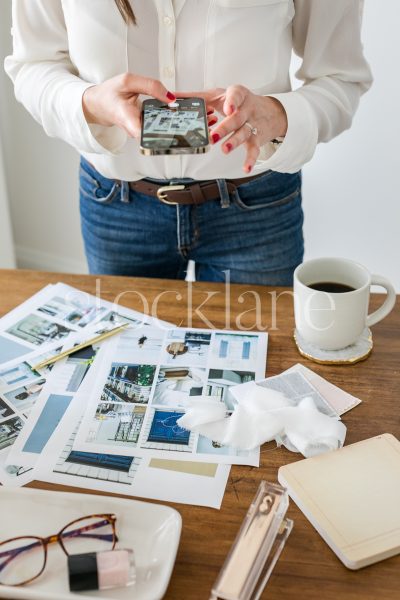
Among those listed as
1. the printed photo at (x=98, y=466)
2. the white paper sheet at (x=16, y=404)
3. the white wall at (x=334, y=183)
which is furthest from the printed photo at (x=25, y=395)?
the white wall at (x=334, y=183)

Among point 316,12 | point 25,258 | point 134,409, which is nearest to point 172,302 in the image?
point 134,409

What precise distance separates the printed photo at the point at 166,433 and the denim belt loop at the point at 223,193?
396mm

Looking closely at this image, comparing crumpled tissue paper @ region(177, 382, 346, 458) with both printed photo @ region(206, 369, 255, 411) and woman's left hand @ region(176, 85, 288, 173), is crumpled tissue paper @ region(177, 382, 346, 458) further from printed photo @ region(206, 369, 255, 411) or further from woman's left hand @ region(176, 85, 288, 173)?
woman's left hand @ region(176, 85, 288, 173)

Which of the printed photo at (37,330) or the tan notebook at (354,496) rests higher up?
the tan notebook at (354,496)

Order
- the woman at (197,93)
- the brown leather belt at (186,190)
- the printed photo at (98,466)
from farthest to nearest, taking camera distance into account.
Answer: the brown leather belt at (186,190)
the woman at (197,93)
the printed photo at (98,466)

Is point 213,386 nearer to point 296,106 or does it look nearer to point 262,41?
point 296,106

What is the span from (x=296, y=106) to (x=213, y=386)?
41 centimetres

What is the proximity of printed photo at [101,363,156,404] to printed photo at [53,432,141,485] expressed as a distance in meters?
0.10

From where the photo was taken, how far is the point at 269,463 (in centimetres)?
77

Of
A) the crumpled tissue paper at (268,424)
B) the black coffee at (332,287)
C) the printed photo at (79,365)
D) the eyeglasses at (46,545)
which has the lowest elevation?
the printed photo at (79,365)

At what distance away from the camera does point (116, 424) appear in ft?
2.72

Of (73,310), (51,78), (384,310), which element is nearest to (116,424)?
(73,310)

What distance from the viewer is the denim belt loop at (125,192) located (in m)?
1.11

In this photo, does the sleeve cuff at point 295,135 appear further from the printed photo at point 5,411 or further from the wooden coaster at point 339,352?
the printed photo at point 5,411
